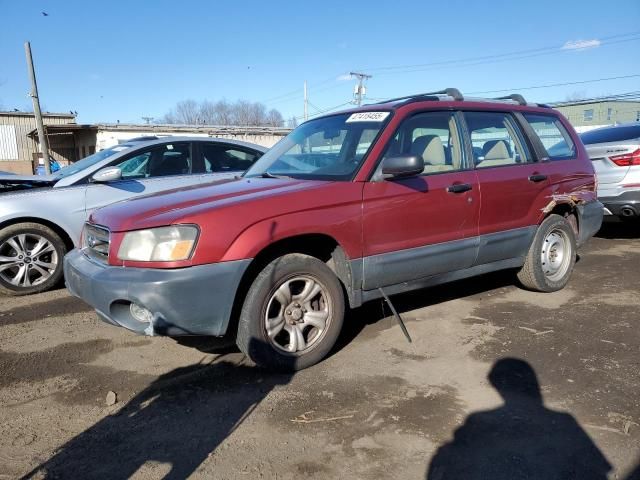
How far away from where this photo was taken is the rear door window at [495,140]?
452cm

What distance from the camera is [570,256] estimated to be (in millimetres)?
5312

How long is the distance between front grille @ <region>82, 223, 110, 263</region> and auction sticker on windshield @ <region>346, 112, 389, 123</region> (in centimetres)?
213

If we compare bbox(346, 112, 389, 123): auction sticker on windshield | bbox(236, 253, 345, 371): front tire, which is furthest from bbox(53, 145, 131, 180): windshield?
bbox(236, 253, 345, 371): front tire

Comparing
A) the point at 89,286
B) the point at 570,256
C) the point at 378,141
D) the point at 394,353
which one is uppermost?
the point at 378,141

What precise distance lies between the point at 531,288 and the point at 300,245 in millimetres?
2774

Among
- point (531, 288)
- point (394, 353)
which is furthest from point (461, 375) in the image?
point (531, 288)

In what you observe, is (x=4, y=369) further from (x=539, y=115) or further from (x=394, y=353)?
(x=539, y=115)

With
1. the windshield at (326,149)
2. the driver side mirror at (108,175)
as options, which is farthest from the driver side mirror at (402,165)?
the driver side mirror at (108,175)

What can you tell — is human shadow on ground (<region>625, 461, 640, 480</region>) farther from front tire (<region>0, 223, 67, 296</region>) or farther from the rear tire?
front tire (<region>0, 223, 67, 296</region>)

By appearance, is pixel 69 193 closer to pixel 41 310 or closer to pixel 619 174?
pixel 41 310

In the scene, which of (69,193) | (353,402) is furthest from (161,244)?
(69,193)

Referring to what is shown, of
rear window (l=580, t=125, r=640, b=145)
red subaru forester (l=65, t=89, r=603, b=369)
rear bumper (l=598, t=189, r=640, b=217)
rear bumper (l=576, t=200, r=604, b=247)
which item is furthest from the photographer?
rear window (l=580, t=125, r=640, b=145)

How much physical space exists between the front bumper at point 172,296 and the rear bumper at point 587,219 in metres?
3.86

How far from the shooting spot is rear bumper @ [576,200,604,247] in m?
5.38
